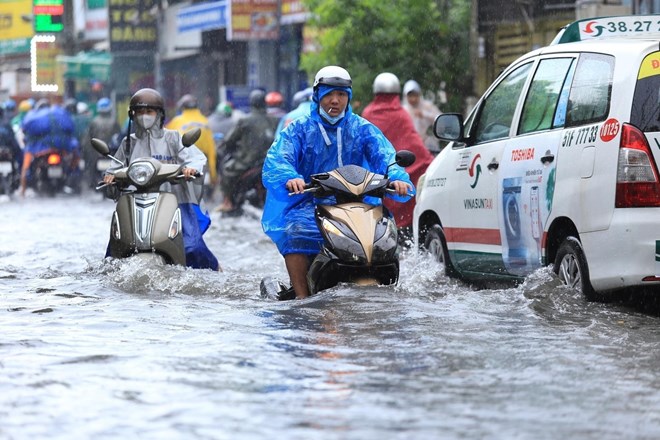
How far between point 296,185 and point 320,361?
1876mm

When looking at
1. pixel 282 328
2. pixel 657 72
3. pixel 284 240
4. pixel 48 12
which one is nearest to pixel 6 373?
pixel 282 328

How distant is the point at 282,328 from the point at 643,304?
221 cm

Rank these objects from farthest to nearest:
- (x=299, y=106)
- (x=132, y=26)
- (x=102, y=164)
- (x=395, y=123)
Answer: (x=132, y=26), (x=102, y=164), (x=299, y=106), (x=395, y=123)

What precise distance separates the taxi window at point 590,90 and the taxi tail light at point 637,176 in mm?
329

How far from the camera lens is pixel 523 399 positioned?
595 centimetres

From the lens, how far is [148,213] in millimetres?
10656

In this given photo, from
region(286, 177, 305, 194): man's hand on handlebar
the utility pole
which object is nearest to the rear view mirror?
region(286, 177, 305, 194): man's hand on handlebar

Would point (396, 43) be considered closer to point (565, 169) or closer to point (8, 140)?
point (8, 140)

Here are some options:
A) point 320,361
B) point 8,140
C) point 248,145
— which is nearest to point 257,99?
point 248,145

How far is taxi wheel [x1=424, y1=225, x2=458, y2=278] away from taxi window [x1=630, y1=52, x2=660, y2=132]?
2675mm

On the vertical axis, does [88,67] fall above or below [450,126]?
above

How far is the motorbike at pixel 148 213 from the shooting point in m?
10.6

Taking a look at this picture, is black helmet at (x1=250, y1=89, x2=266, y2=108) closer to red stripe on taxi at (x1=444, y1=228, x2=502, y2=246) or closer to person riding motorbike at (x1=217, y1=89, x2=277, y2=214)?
person riding motorbike at (x1=217, y1=89, x2=277, y2=214)

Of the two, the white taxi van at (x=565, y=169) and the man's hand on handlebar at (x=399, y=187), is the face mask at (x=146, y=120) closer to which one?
the white taxi van at (x=565, y=169)
